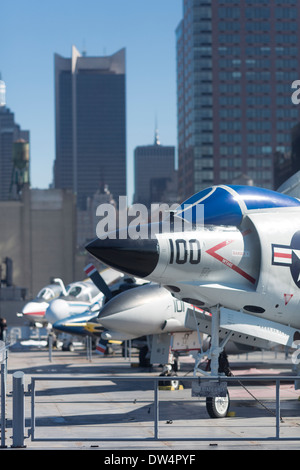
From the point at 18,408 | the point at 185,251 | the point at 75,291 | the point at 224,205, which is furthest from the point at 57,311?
the point at 18,408

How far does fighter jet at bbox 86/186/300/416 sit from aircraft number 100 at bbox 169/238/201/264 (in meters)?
0.02

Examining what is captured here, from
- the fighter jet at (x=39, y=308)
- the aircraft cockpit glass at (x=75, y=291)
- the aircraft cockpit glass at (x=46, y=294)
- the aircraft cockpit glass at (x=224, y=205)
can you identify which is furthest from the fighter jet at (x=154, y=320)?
the aircraft cockpit glass at (x=46, y=294)

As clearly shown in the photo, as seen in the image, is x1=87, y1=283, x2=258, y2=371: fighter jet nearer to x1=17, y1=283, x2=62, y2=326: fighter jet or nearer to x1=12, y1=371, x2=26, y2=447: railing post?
x1=12, y1=371, x2=26, y2=447: railing post

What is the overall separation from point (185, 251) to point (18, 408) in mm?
5302

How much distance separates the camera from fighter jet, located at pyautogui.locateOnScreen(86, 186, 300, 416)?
16.1m

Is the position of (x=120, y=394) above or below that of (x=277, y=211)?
below

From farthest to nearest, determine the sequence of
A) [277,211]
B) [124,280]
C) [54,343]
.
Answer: [54,343]
[124,280]
[277,211]

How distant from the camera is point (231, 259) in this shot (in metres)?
16.8

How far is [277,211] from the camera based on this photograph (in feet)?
58.3

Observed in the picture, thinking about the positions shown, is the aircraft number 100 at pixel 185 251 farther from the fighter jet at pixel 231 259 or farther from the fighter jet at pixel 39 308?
the fighter jet at pixel 39 308

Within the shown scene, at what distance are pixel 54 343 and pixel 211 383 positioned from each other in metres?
38.6

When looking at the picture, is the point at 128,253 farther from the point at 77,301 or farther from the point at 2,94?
the point at 77,301
